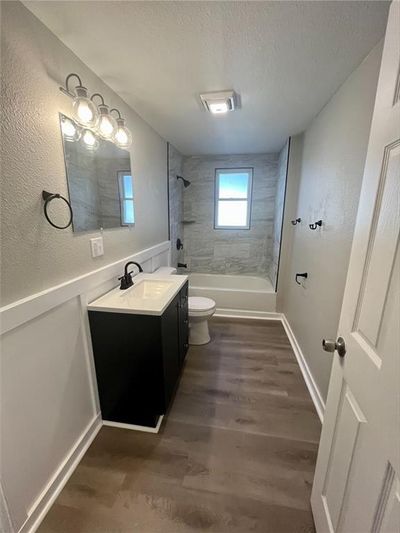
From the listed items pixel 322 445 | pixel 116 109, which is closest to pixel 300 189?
Answer: pixel 116 109

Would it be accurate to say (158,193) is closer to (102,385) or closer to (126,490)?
(102,385)

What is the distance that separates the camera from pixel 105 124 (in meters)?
1.42

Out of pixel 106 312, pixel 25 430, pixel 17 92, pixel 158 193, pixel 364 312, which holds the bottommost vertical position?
pixel 25 430

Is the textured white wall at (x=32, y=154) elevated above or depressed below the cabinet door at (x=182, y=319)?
above

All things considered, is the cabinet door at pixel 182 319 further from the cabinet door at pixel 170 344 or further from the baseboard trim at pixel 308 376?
the baseboard trim at pixel 308 376

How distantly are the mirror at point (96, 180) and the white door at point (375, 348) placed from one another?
1.34m

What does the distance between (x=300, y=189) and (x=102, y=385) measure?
2.57m

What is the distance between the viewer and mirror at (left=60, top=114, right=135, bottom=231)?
1.25 m

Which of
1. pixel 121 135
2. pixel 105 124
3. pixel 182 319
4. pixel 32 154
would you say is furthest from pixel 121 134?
pixel 182 319

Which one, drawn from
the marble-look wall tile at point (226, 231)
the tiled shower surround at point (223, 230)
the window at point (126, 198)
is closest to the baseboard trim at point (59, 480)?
the window at point (126, 198)

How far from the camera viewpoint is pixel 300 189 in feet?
8.27

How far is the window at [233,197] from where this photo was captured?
3.62 m

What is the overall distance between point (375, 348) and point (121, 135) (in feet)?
5.96

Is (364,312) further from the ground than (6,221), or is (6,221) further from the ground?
(6,221)
